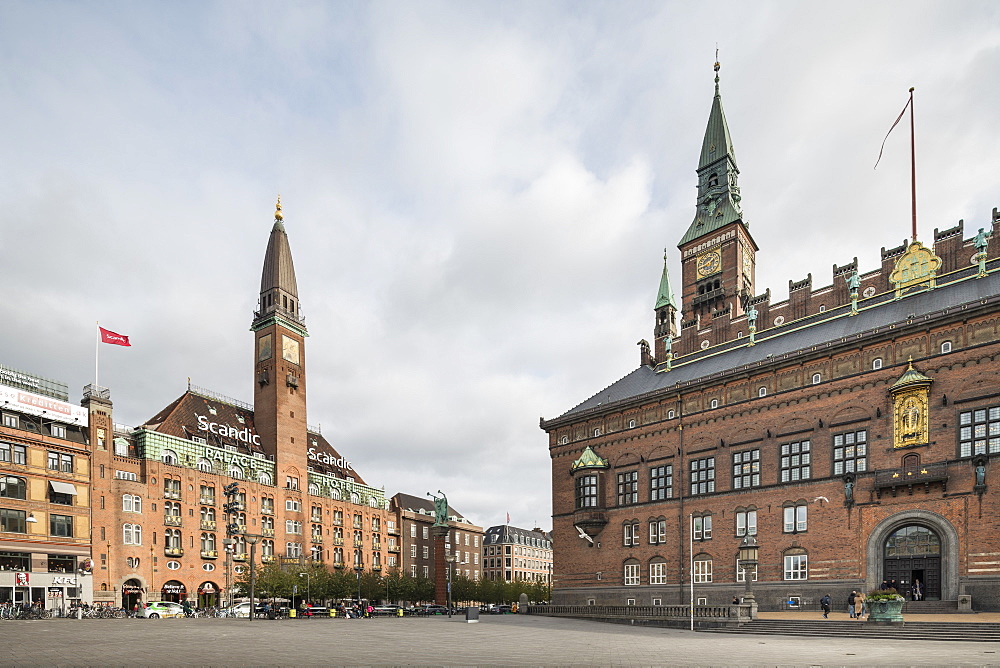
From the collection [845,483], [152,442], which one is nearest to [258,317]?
[152,442]

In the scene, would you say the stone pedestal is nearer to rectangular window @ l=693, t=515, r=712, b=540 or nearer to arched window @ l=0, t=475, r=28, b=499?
rectangular window @ l=693, t=515, r=712, b=540

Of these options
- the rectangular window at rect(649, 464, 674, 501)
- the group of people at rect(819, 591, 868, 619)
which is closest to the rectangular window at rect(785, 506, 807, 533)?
the group of people at rect(819, 591, 868, 619)

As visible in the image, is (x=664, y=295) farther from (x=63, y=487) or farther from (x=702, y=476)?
(x=63, y=487)

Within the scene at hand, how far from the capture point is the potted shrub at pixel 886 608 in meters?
34.1

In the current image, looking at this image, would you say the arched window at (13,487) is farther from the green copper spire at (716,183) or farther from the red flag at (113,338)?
the green copper spire at (716,183)

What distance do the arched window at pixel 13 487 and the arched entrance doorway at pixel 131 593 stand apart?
1303cm

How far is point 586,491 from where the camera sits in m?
61.1

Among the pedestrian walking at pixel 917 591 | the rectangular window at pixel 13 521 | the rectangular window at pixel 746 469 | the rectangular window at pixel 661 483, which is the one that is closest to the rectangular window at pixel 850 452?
the rectangular window at pixel 746 469

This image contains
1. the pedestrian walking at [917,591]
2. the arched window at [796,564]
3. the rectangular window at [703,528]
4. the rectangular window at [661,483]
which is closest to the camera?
the pedestrian walking at [917,591]

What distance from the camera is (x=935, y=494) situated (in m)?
40.4

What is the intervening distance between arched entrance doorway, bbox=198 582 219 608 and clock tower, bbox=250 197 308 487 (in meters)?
13.4

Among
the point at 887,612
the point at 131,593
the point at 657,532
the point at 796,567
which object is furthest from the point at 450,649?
the point at 131,593

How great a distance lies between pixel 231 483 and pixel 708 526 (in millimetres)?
50489

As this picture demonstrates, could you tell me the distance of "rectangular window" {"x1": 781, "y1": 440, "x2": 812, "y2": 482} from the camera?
46.8 m
